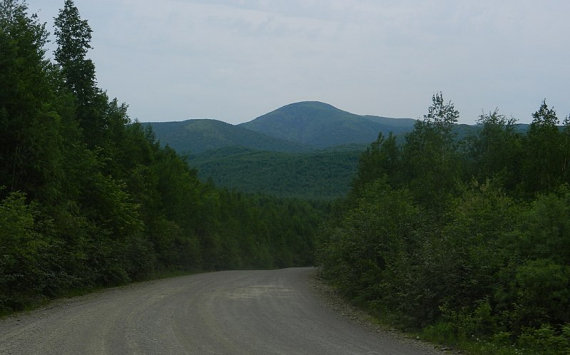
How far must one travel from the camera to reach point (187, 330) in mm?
13406

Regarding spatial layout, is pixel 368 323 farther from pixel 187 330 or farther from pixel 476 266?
pixel 187 330

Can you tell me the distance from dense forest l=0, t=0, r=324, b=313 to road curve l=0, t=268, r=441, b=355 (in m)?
2.53

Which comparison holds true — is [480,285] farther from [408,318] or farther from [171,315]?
[171,315]

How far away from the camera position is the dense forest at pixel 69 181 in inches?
754

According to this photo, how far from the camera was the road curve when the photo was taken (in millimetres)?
11195

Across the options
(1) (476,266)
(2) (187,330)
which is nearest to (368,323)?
(1) (476,266)

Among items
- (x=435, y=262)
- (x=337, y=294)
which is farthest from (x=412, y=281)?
(x=337, y=294)

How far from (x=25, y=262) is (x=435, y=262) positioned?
13450mm

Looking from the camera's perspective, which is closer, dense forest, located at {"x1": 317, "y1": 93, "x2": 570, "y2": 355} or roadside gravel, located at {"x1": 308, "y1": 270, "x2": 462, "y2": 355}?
dense forest, located at {"x1": 317, "y1": 93, "x2": 570, "y2": 355}

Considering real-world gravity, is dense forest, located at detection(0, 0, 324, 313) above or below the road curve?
above

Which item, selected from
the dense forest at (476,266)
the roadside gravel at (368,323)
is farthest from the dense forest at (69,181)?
the dense forest at (476,266)

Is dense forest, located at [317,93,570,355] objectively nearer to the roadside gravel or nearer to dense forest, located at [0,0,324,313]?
the roadside gravel

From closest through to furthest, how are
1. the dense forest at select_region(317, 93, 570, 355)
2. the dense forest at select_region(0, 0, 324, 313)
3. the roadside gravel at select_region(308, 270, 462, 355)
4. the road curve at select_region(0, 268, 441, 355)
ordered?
the road curve at select_region(0, 268, 441, 355), the dense forest at select_region(317, 93, 570, 355), the roadside gravel at select_region(308, 270, 462, 355), the dense forest at select_region(0, 0, 324, 313)

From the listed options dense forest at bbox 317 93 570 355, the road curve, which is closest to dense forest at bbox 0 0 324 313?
the road curve
